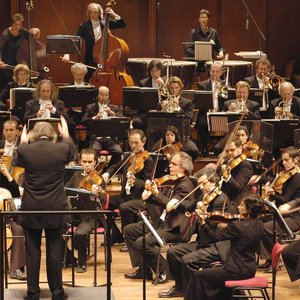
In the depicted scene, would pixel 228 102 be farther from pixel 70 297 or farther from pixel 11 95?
pixel 70 297

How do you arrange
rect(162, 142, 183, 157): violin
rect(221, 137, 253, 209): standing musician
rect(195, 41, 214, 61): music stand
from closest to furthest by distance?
1. rect(221, 137, 253, 209): standing musician
2. rect(162, 142, 183, 157): violin
3. rect(195, 41, 214, 61): music stand

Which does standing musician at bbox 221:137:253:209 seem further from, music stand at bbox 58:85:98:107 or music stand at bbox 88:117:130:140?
music stand at bbox 58:85:98:107

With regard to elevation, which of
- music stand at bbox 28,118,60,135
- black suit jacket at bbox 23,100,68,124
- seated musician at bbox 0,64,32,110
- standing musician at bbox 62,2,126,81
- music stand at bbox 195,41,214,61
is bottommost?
music stand at bbox 28,118,60,135

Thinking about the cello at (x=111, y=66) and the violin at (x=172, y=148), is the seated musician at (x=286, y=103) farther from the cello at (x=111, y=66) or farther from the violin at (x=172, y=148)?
the cello at (x=111, y=66)

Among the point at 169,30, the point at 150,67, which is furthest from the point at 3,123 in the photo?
the point at 169,30

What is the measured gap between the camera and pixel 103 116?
440 inches

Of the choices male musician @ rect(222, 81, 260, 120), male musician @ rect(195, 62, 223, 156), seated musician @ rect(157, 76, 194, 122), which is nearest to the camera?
male musician @ rect(222, 81, 260, 120)

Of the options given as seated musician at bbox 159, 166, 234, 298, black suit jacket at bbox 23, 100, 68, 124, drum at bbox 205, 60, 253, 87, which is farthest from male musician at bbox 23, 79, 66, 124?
seated musician at bbox 159, 166, 234, 298

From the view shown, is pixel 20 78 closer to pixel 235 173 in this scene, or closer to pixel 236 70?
pixel 236 70

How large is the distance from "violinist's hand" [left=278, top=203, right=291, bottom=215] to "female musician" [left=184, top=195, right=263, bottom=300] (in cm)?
113

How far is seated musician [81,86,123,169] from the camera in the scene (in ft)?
36.0

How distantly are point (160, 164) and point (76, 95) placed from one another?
178 centimetres

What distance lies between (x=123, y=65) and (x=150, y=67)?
2.74ft

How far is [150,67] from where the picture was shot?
39.0 feet
